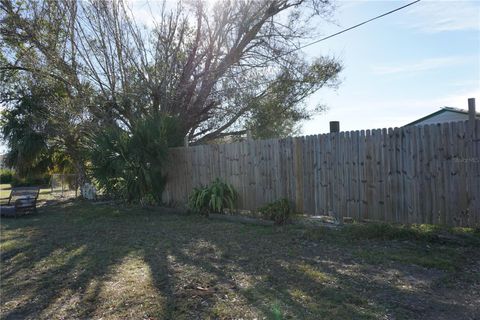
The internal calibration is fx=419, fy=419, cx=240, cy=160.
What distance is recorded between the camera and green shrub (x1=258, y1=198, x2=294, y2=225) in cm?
822

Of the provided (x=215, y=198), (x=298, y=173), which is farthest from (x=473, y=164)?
(x=215, y=198)

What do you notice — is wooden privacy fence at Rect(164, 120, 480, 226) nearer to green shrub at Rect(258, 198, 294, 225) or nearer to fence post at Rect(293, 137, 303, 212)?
fence post at Rect(293, 137, 303, 212)

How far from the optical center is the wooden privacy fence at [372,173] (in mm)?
6020

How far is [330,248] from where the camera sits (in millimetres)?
6156

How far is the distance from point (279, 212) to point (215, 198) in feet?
6.41

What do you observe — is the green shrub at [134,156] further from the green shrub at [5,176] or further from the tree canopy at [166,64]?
the green shrub at [5,176]

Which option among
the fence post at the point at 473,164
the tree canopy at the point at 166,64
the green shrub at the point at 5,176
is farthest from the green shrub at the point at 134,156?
the green shrub at the point at 5,176

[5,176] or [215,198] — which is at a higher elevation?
[5,176]

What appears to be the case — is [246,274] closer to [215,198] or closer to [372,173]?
[372,173]

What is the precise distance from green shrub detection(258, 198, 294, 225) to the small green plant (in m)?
1.40

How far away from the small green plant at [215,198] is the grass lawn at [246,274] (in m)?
1.58

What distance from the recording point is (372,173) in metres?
7.09

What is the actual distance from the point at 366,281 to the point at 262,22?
10.5 metres

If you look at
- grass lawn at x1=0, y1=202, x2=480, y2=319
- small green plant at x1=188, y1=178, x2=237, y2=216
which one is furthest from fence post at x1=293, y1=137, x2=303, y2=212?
small green plant at x1=188, y1=178, x2=237, y2=216
